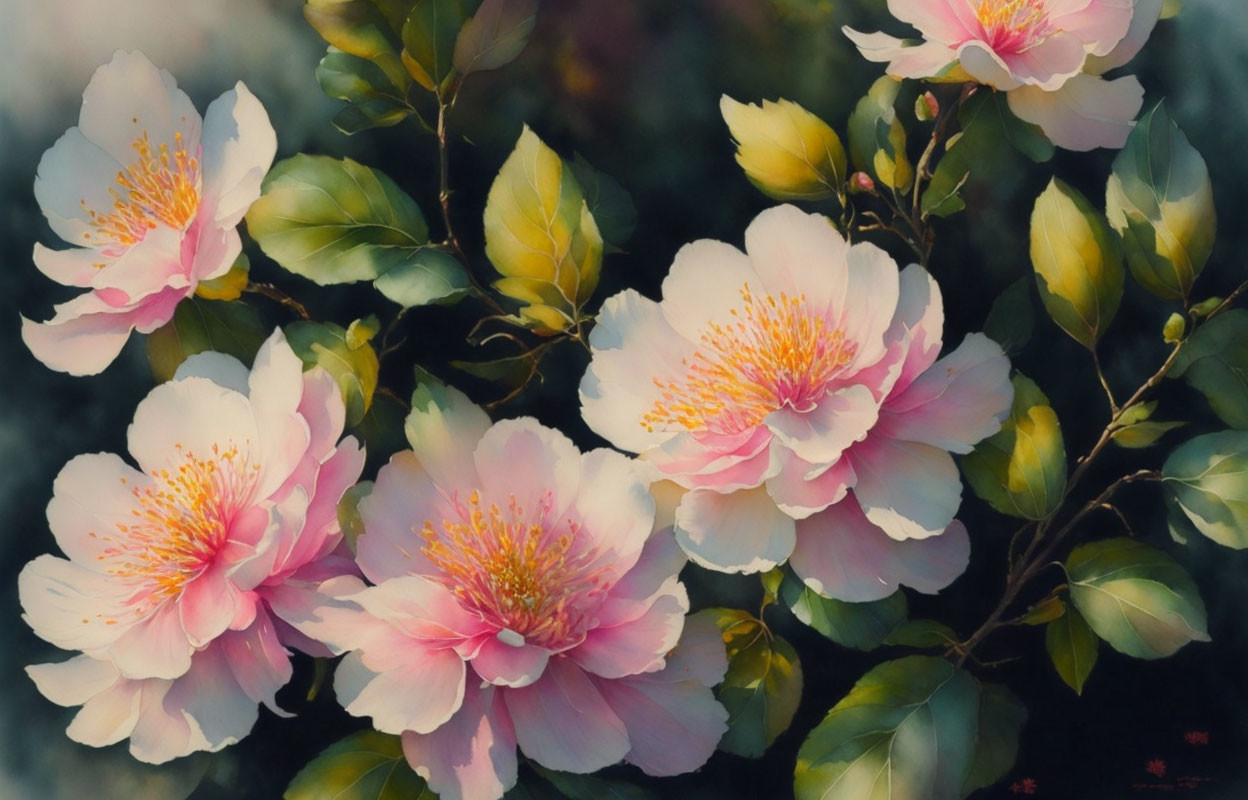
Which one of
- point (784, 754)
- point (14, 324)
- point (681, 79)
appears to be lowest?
point (784, 754)

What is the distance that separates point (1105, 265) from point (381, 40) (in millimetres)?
356

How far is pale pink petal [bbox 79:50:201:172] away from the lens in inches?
24.6

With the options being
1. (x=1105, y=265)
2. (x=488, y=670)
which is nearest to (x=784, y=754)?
(x=488, y=670)

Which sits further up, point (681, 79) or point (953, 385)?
point (681, 79)

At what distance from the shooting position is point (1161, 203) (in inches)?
24.5

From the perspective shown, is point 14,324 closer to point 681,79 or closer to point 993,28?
point 681,79

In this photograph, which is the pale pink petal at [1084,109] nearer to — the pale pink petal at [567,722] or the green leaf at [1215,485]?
the green leaf at [1215,485]

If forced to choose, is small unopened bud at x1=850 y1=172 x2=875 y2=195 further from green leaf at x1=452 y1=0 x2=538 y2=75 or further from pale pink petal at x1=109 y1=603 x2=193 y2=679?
pale pink petal at x1=109 y1=603 x2=193 y2=679

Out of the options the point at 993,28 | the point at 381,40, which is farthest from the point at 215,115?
the point at 993,28

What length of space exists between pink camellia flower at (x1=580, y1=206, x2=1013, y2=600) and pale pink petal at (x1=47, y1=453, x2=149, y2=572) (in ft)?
0.73

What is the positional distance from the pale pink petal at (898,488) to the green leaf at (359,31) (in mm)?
276

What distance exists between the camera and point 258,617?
0.60 metres

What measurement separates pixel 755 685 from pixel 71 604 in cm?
32

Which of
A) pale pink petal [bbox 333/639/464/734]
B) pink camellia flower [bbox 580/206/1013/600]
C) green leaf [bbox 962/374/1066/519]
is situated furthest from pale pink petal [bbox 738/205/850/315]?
pale pink petal [bbox 333/639/464/734]
